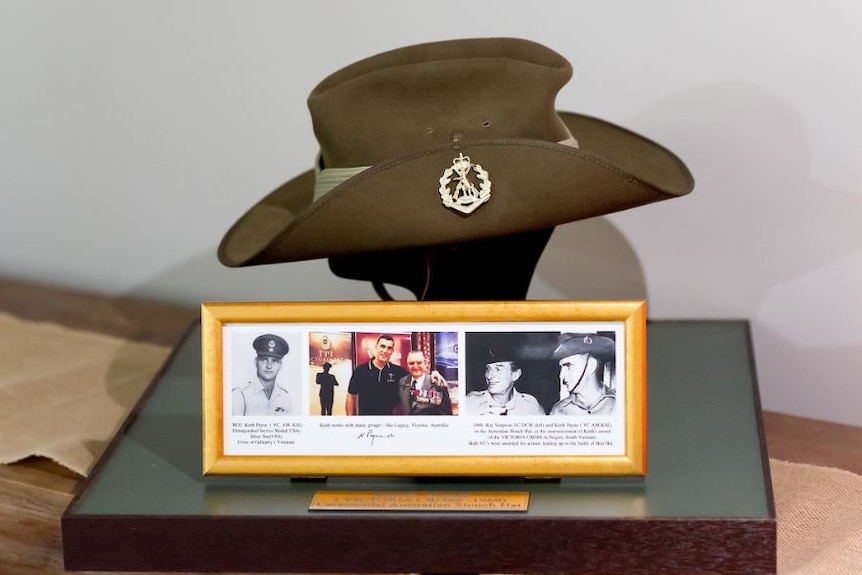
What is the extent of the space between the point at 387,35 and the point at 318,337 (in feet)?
2.29

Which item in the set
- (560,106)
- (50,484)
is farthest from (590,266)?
(50,484)

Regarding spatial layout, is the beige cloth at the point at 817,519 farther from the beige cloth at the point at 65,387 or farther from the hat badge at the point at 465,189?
the beige cloth at the point at 65,387

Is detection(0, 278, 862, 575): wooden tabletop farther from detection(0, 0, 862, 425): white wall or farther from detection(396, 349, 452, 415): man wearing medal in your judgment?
detection(396, 349, 452, 415): man wearing medal

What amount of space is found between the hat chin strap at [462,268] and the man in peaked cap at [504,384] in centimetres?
18

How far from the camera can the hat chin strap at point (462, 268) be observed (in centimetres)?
133

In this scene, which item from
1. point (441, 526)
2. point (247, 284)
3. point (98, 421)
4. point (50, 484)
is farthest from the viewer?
point (247, 284)

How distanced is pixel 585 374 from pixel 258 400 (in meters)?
0.32

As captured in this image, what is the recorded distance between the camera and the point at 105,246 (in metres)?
2.08

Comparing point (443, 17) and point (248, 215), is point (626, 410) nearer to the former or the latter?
point (248, 215)

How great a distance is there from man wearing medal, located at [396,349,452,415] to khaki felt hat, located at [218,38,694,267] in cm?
12

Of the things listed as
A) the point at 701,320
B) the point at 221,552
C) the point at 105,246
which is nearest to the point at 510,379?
the point at 221,552

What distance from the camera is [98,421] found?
157 centimetres

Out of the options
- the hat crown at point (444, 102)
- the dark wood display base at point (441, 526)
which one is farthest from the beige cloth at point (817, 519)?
the hat crown at point (444, 102)
